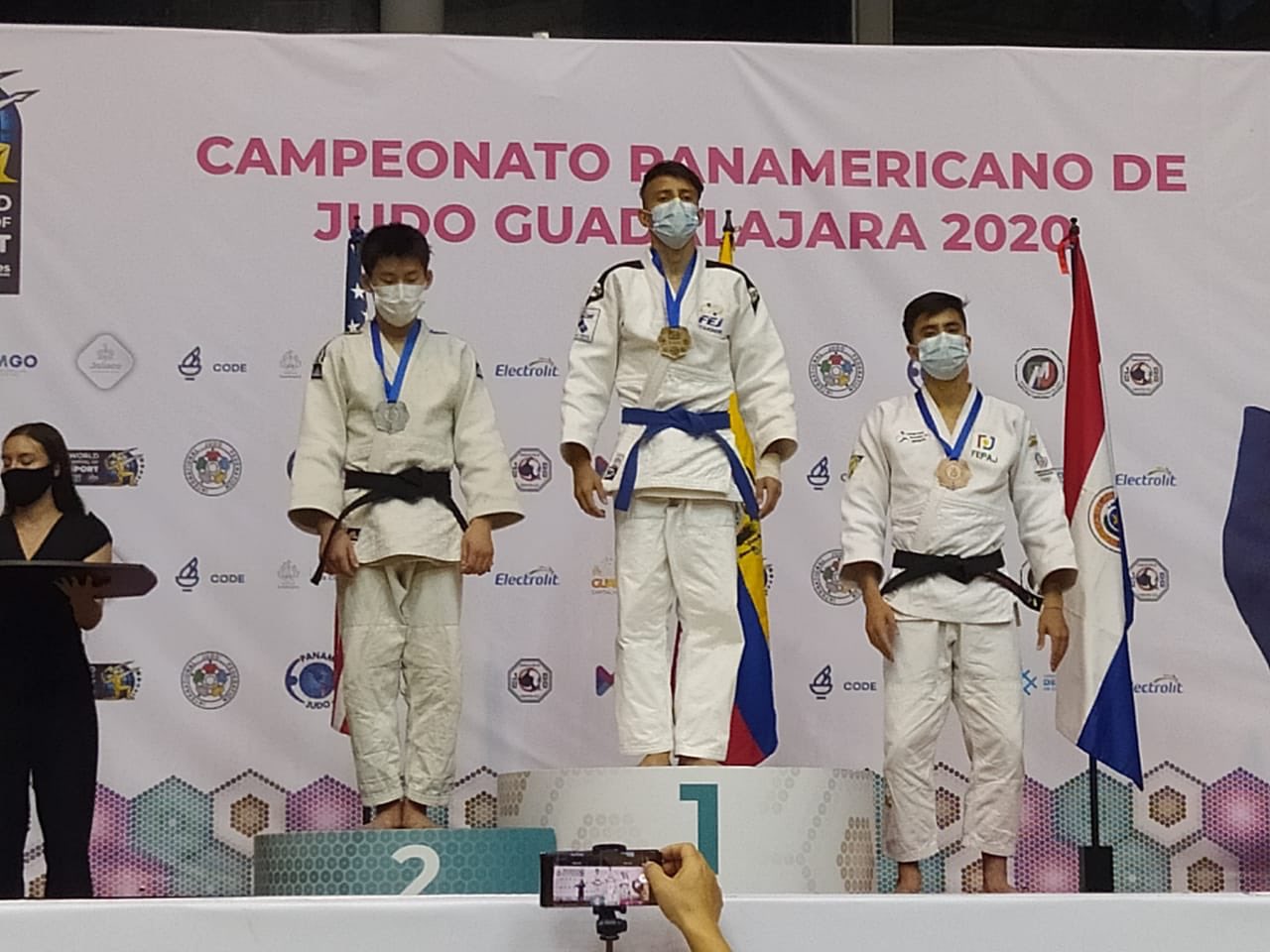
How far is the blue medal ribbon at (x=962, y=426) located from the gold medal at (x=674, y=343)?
0.70m

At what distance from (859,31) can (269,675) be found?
3006 mm

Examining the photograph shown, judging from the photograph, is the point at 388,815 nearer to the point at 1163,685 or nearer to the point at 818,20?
the point at 1163,685

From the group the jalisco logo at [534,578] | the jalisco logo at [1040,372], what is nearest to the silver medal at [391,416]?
the jalisco logo at [534,578]

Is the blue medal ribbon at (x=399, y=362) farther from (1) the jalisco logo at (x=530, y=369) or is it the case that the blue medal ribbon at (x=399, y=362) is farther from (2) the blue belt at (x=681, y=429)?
(1) the jalisco logo at (x=530, y=369)

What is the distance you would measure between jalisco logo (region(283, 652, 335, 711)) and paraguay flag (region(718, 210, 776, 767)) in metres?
1.16

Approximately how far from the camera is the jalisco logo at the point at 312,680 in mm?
5883

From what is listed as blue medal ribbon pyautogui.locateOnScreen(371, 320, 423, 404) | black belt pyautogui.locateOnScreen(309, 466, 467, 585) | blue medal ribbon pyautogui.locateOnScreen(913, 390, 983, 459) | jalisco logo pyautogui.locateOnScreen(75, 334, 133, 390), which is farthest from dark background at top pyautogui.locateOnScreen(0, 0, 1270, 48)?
black belt pyautogui.locateOnScreen(309, 466, 467, 585)

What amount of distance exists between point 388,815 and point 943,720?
4.42 feet

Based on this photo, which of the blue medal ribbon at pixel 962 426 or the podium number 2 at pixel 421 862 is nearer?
the podium number 2 at pixel 421 862

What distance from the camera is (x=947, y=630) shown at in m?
5.03

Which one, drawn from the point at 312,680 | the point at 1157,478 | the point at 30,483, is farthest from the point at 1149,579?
the point at 30,483

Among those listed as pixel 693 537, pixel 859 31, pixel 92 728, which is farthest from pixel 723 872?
pixel 859 31

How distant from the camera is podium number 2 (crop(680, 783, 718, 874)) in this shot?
4266 mm

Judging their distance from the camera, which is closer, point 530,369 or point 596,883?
point 596,883
